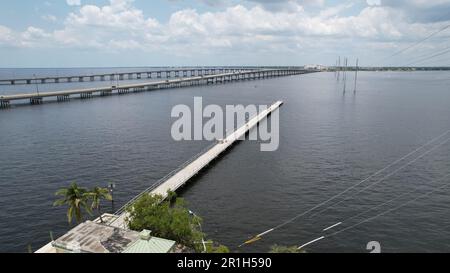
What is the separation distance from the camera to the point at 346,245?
4544 cm

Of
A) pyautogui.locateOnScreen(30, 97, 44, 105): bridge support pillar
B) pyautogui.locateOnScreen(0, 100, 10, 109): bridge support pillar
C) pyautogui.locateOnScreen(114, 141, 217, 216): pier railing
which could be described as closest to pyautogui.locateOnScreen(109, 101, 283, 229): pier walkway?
pyautogui.locateOnScreen(114, 141, 217, 216): pier railing

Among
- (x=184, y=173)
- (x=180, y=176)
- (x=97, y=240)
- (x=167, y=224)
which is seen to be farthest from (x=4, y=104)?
(x=167, y=224)

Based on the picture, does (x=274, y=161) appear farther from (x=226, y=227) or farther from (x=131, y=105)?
(x=131, y=105)

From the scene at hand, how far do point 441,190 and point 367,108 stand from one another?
102152 mm

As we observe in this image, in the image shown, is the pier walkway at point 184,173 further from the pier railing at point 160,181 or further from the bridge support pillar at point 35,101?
the bridge support pillar at point 35,101

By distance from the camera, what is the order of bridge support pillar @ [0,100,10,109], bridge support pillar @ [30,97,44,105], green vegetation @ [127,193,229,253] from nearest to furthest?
green vegetation @ [127,193,229,253], bridge support pillar @ [0,100,10,109], bridge support pillar @ [30,97,44,105]

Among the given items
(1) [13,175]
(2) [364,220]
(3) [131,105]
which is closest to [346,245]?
(2) [364,220]

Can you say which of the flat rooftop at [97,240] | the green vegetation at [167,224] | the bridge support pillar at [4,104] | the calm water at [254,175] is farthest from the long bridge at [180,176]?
the bridge support pillar at [4,104]

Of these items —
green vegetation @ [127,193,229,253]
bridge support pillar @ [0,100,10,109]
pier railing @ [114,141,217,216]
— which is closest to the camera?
green vegetation @ [127,193,229,253]

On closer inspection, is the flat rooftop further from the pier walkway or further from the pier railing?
the pier railing

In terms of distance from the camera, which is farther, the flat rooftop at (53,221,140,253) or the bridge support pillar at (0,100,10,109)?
the bridge support pillar at (0,100,10,109)

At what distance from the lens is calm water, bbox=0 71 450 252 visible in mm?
48281

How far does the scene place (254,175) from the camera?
228 feet
